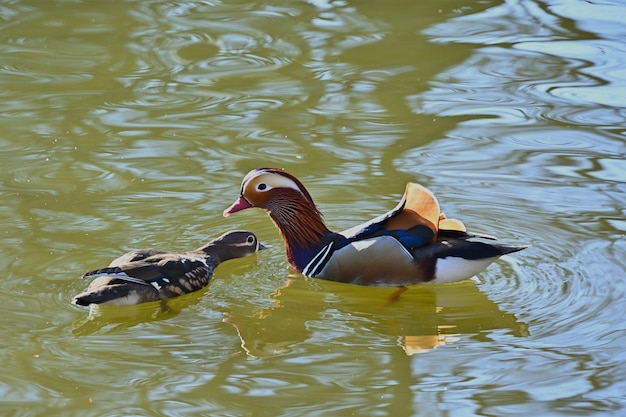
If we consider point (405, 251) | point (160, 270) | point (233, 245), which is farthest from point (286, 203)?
point (160, 270)

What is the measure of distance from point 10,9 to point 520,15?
5.41 m

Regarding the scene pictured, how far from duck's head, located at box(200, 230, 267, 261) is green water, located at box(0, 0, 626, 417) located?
0.08 m

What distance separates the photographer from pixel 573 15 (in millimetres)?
12234

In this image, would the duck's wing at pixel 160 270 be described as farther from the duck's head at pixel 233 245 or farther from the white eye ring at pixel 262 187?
the white eye ring at pixel 262 187

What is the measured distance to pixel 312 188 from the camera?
8.68m

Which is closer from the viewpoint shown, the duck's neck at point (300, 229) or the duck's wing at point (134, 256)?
the duck's wing at point (134, 256)

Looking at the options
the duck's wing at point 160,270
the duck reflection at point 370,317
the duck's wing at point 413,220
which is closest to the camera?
the duck reflection at point 370,317

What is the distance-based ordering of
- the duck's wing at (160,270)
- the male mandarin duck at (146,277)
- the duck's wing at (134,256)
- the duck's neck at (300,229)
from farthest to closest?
the duck's neck at (300,229) < the duck's wing at (134,256) < the duck's wing at (160,270) < the male mandarin duck at (146,277)

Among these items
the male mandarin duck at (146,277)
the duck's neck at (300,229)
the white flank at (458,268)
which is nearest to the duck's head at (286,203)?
the duck's neck at (300,229)

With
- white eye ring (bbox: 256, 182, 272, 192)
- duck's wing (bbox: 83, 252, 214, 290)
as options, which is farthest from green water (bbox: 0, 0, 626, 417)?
white eye ring (bbox: 256, 182, 272, 192)

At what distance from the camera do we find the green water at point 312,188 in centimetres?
599

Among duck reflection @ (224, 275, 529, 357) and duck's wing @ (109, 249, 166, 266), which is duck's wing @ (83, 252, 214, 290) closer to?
duck's wing @ (109, 249, 166, 266)

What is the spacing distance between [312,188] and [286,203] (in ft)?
2.78

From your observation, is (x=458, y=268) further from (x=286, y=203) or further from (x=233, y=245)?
(x=233, y=245)
